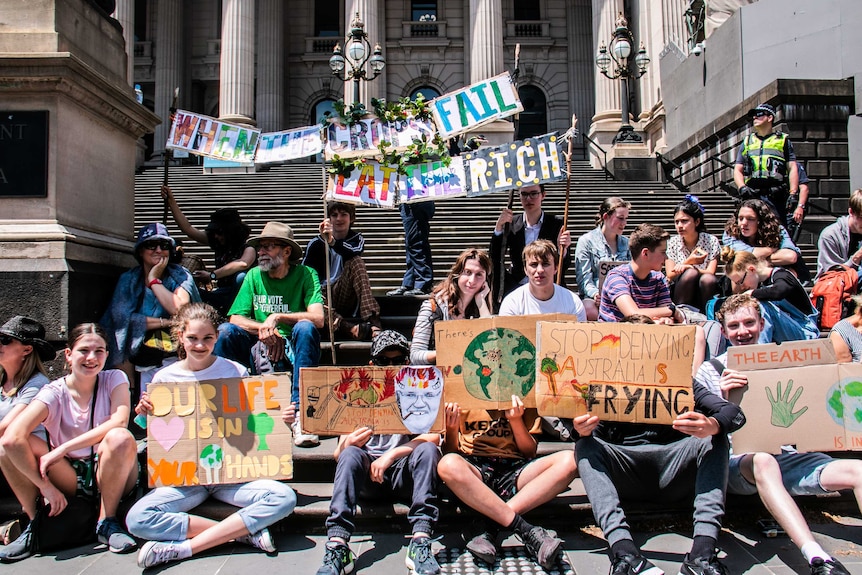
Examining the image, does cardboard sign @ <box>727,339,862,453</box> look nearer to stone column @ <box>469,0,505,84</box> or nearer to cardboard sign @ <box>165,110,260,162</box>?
cardboard sign @ <box>165,110,260,162</box>

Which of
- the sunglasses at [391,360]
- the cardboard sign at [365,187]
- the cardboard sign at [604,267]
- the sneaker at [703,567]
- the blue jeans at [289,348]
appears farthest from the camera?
the cardboard sign at [604,267]

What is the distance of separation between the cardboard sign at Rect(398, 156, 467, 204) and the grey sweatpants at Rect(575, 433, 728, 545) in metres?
2.80

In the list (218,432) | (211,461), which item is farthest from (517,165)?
(211,461)

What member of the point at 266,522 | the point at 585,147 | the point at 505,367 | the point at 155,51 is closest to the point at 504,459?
the point at 505,367

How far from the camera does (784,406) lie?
382cm

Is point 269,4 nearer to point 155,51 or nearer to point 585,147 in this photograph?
point 155,51

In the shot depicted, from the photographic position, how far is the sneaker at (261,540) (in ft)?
12.1

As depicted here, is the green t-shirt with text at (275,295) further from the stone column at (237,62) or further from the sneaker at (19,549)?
the stone column at (237,62)

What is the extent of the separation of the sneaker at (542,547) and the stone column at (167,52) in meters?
→ 28.7

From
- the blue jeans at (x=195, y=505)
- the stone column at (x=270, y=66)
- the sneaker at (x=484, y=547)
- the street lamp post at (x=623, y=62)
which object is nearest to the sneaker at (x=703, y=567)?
the sneaker at (x=484, y=547)

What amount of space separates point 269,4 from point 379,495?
2847cm

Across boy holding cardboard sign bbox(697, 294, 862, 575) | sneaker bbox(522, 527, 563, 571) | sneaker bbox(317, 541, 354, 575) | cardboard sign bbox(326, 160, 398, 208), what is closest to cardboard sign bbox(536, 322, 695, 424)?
boy holding cardboard sign bbox(697, 294, 862, 575)

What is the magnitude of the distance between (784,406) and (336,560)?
2.67m

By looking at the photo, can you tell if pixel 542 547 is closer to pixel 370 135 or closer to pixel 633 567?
pixel 633 567
